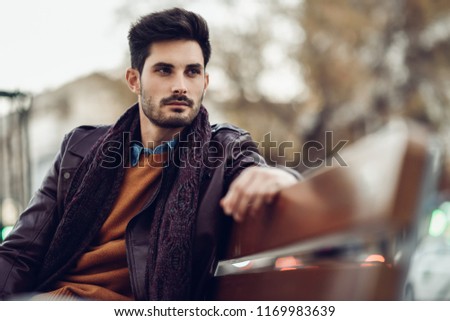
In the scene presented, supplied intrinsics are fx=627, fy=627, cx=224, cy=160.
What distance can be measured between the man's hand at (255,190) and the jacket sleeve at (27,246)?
2.83 ft

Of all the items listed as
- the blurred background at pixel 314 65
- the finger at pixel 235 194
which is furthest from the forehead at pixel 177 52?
the blurred background at pixel 314 65

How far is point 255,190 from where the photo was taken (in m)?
0.97

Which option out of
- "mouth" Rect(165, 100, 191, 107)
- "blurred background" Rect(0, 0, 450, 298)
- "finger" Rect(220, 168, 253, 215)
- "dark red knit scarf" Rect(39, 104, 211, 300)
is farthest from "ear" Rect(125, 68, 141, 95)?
"blurred background" Rect(0, 0, 450, 298)

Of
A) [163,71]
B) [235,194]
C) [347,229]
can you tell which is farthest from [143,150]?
[347,229]

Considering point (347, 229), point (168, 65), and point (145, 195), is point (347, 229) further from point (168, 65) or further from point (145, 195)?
point (168, 65)

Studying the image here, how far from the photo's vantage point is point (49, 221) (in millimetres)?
1738

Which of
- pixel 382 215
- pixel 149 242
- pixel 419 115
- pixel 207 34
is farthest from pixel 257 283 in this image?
pixel 419 115

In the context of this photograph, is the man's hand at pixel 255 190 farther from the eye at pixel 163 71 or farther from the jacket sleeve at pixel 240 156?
the eye at pixel 163 71

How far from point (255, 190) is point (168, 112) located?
0.84m

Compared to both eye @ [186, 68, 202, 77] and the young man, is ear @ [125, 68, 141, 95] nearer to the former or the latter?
the young man

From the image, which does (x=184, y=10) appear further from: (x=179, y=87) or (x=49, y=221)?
(x=49, y=221)

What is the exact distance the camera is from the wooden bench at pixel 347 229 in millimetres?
631

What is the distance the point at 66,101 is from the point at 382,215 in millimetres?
20414

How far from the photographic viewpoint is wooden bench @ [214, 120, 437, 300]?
631mm
